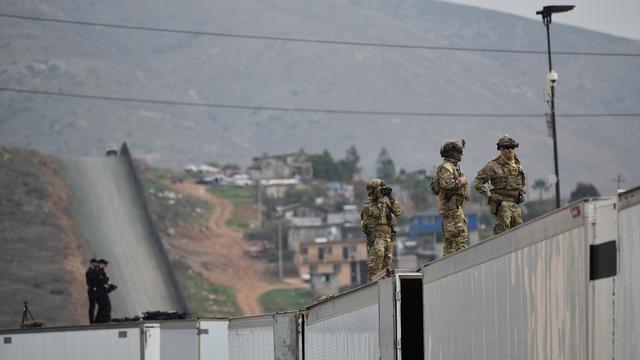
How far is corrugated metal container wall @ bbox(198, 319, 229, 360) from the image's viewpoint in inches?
1109

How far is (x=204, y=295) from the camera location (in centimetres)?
13512

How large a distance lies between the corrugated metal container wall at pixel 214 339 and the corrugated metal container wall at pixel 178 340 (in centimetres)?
22

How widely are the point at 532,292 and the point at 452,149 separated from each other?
789 cm

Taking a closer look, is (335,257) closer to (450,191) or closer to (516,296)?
(450,191)

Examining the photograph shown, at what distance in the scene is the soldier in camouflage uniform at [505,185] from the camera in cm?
2381

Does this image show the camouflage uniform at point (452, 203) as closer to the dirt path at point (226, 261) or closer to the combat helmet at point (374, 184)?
the combat helmet at point (374, 184)

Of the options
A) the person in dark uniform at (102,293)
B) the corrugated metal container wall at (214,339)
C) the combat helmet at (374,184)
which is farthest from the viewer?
the person in dark uniform at (102,293)

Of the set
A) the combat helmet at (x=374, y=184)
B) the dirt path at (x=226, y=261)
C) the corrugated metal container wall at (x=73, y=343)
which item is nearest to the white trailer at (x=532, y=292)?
the combat helmet at (x=374, y=184)

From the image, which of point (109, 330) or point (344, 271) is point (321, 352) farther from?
point (344, 271)

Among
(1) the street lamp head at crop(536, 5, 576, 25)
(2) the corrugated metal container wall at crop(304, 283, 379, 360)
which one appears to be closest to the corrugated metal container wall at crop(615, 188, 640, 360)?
(2) the corrugated metal container wall at crop(304, 283, 379, 360)

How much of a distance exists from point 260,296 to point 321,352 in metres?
137

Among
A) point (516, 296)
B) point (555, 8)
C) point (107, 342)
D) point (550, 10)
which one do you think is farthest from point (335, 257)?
point (516, 296)

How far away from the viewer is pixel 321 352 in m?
21.9

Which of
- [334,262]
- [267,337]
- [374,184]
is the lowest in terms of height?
[267,337]
